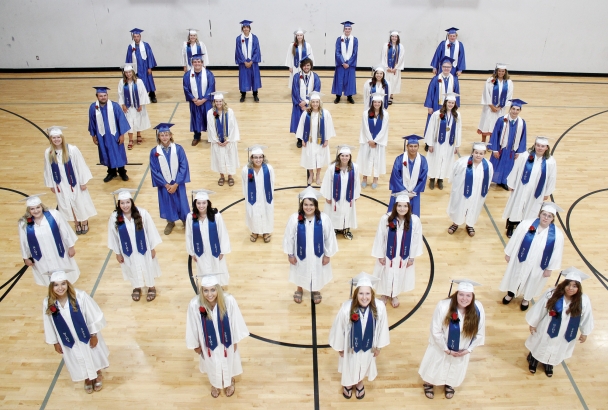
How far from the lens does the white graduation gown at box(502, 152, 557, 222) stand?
7.66m

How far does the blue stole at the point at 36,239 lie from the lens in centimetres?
624

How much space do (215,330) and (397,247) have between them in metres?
2.48

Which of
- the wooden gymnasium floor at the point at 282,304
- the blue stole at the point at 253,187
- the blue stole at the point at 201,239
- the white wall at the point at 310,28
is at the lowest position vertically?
the wooden gymnasium floor at the point at 282,304

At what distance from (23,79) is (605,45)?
1824 centimetres

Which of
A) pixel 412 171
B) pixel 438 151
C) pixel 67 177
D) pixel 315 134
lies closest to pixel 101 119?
pixel 67 177

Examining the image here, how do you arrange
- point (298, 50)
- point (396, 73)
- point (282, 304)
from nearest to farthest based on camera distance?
point (282, 304) → point (298, 50) → point (396, 73)

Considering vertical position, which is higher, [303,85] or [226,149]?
[303,85]

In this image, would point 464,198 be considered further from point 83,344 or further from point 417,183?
point 83,344

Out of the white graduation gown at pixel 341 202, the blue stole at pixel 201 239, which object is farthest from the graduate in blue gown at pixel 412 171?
the blue stole at pixel 201 239

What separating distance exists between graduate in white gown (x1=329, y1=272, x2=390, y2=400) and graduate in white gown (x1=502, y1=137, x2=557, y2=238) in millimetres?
4038

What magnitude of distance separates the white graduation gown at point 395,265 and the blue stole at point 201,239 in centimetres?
200

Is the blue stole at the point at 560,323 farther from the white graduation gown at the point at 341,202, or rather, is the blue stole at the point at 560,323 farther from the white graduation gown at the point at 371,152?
the white graduation gown at the point at 371,152

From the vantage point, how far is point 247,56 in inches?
504

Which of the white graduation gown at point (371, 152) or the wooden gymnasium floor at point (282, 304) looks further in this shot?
the white graduation gown at point (371, 152)
